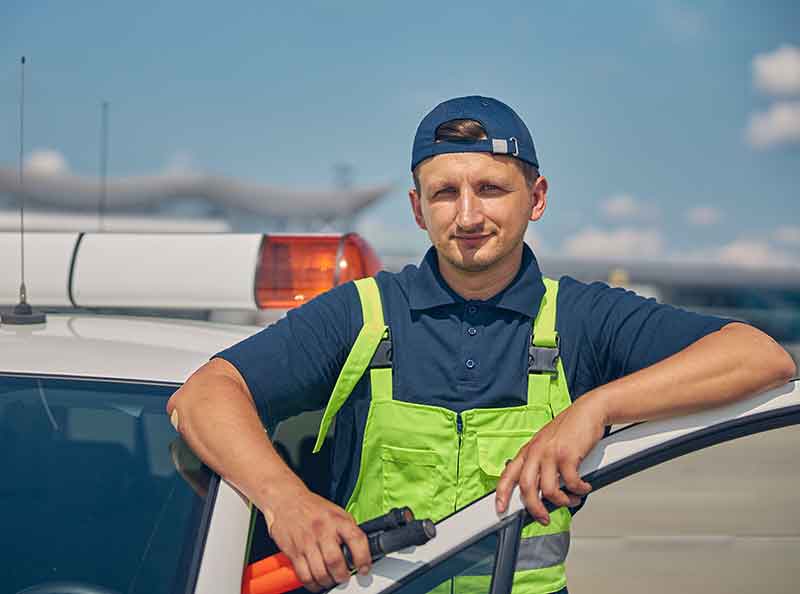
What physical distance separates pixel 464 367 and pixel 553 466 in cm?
30

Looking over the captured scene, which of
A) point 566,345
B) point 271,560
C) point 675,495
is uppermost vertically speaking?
point 566,345

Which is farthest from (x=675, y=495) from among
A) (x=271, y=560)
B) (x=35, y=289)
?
(x=271, y=560)

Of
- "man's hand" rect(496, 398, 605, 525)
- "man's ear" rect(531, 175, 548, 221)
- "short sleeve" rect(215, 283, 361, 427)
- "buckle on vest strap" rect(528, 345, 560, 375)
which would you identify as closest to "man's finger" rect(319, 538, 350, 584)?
"man's hand" rect(496, 398, 605, 525)

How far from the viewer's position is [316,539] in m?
1.32

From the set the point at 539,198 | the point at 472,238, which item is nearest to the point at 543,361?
the point at 472,238

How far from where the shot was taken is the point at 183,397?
5.02ft

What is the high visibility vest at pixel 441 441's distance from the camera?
4.96ft

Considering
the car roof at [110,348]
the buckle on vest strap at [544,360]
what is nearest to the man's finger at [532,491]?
the buckle on vest strap at [544,360]

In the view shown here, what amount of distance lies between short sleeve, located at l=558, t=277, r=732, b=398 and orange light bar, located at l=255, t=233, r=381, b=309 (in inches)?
29.7

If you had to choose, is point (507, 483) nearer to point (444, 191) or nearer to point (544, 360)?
point (544, 360)

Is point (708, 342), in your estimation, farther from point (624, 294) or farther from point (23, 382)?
point (23, 382)

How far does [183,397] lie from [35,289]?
100 centimetres

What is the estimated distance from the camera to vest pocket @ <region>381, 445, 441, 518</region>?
152 centimetres

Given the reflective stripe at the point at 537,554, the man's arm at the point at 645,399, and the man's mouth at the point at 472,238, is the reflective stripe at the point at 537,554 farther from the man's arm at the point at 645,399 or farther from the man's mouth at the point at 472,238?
the man's mouth at the point at 472,238
